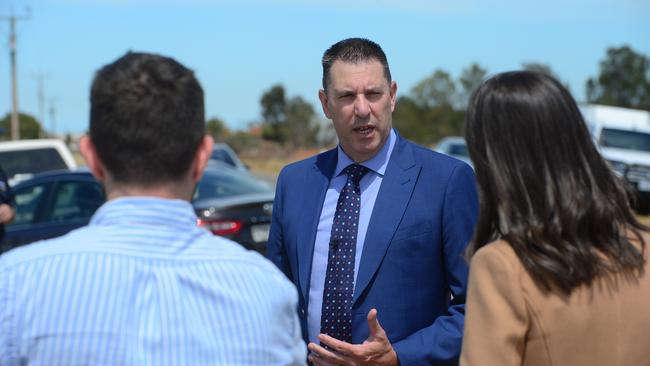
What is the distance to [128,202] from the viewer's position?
1921mm

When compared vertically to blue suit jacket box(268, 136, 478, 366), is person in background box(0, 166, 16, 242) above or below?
below

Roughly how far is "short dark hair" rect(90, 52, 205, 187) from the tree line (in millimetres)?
59184

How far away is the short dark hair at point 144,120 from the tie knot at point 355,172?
1.75 m

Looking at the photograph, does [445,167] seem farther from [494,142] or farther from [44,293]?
[44,293]

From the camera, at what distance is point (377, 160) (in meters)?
3.68

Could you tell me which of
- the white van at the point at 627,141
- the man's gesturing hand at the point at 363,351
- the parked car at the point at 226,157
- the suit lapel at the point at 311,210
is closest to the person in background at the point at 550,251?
the man's gesturing hand at the point at 363,351

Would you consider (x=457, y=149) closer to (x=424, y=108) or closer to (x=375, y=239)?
(x=375, y=239)

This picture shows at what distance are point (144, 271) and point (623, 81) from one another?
6662 cm

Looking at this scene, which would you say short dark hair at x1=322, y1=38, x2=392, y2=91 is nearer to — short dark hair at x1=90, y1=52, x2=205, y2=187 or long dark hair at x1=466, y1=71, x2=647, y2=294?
long dark hair at x1=466, y1=71, x2=647, y2=294

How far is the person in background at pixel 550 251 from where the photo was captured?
2154mm

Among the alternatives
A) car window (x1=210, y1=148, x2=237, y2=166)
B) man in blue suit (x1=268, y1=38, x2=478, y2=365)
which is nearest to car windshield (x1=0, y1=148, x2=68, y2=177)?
car window (x1=210, y1=148, x2=237, y2=166)

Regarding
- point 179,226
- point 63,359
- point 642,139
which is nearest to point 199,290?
point 179,226

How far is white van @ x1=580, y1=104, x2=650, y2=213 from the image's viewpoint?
20.9 meters

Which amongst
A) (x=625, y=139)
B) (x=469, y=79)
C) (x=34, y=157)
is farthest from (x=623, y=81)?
(x=34, y=157)
